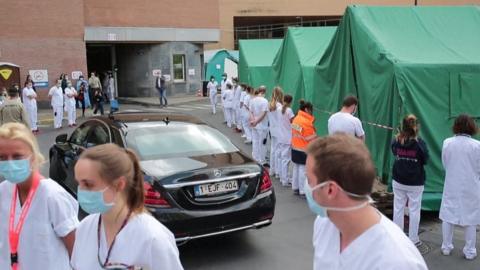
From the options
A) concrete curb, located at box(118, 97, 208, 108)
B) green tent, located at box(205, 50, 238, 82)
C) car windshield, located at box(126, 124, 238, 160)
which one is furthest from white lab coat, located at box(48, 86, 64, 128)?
green tent, located at box(205, 50, 238, 82)

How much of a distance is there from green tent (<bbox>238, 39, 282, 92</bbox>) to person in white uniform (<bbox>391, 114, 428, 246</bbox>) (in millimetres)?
12496

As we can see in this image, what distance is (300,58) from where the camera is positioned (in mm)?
14617

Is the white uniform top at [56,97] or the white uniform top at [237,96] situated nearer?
the white uniform top at [237,96]

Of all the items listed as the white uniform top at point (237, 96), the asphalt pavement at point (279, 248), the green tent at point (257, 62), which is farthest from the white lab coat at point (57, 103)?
the asphalt pavement at point (279, 248)

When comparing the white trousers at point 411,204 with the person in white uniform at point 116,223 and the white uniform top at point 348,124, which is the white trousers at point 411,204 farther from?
the person in white uniform at point 116,223

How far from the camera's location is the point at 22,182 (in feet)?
10.2

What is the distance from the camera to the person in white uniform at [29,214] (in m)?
3.01

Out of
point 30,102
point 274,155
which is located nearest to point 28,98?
point 30,102

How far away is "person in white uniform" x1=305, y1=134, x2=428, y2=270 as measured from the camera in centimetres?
195

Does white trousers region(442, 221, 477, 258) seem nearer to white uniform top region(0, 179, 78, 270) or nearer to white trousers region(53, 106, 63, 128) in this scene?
white uniform top region(0, 179, 78, 270)

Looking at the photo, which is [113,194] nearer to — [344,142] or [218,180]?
[344,142]

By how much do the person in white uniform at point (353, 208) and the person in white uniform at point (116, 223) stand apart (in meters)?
0.82

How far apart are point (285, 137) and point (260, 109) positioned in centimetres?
158

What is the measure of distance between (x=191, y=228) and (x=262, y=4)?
46894mm
